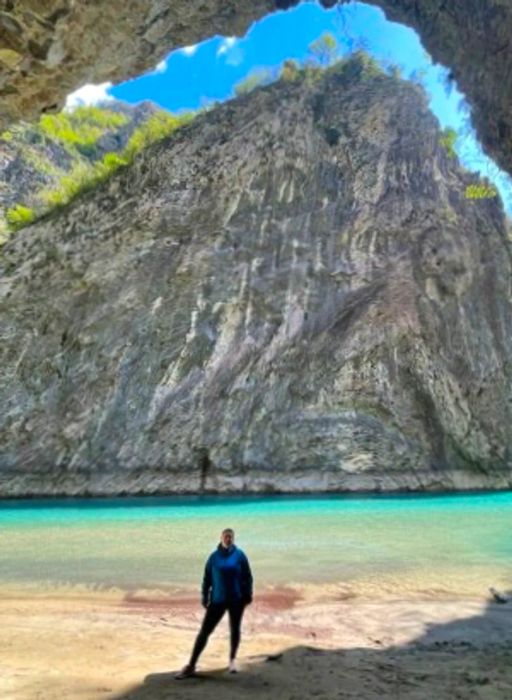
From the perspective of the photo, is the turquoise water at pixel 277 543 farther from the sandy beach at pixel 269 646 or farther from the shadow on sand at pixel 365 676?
the shadow on sand at pixel 365 676

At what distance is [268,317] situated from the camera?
1359 inches

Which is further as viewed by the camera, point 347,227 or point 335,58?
point 335,58

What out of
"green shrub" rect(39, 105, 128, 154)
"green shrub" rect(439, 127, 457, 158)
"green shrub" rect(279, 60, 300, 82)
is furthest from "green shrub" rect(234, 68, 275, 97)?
"green shrub" rect(39, 105, 128, 154)

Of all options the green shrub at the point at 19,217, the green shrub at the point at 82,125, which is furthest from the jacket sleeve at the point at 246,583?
the green shrub at the point at 82,125

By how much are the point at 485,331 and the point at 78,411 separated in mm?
22465

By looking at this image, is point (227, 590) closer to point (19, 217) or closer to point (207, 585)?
point (207, 585)

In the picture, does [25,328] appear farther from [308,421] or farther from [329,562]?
[329,562]

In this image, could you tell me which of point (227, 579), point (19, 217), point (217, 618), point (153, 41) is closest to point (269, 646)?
point (217, 618)

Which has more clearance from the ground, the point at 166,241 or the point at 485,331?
the point at 166,241

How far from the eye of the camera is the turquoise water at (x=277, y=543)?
11.8 meters

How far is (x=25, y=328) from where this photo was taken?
34.7 metres

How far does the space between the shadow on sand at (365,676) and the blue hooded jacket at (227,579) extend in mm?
667

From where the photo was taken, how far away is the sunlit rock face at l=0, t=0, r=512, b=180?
222 inches

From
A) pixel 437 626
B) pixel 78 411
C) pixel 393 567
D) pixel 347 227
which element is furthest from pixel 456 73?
pixel 347 227
